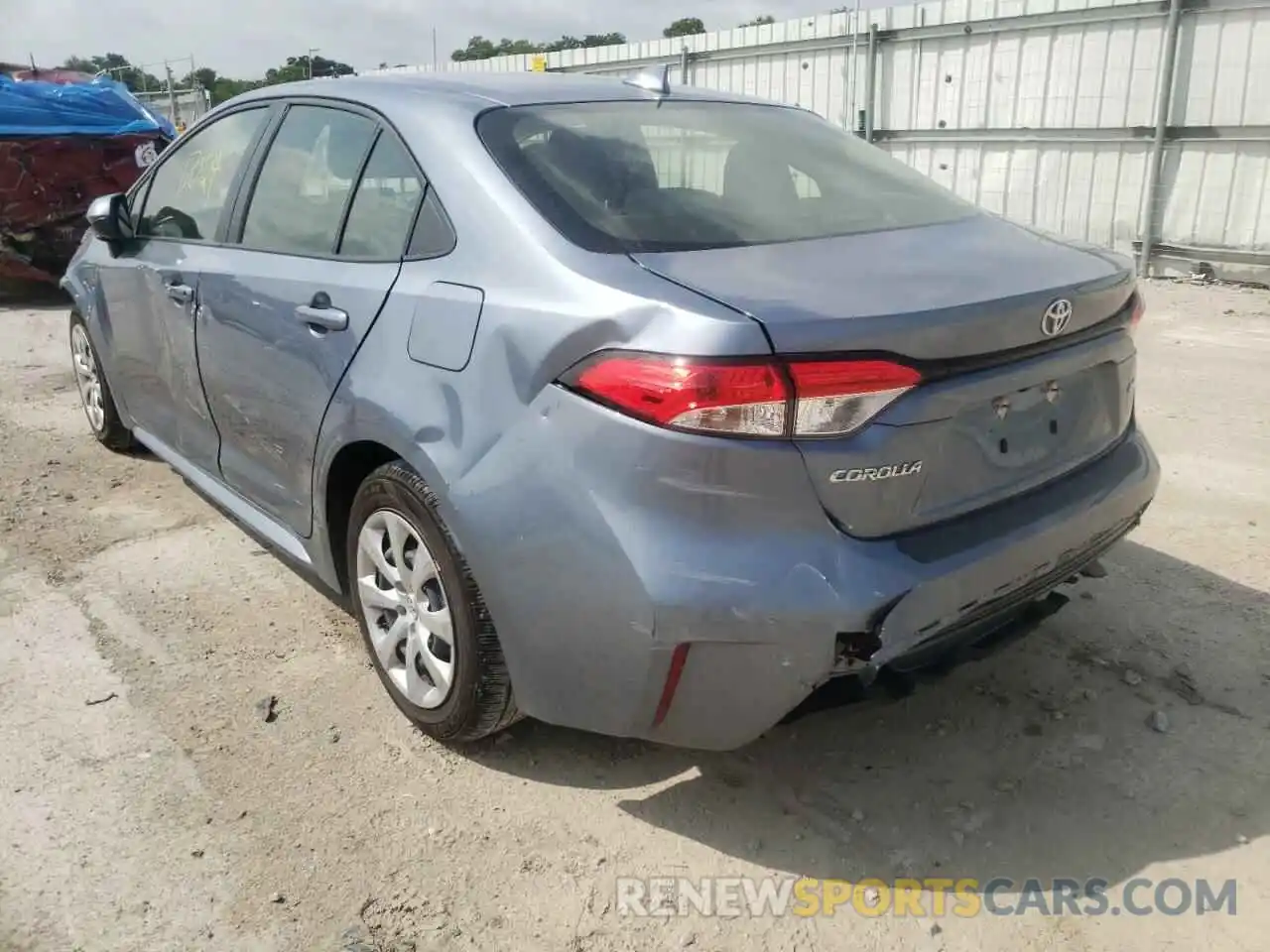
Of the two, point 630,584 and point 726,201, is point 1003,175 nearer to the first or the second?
point 726,201

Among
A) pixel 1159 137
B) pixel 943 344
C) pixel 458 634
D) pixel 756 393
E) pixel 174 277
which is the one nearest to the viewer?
pixel 756 393

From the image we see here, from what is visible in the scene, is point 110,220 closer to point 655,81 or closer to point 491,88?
point 491,88

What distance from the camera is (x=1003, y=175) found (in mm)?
10438

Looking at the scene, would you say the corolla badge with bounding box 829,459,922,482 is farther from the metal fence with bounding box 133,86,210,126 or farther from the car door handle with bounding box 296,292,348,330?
the metal fence with bounding box 133,86,210,126

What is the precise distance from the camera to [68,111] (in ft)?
30.4

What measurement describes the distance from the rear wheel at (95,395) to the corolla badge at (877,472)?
154 inches

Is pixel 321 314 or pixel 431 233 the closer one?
pixel 431 233

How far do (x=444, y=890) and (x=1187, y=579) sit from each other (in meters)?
2.71

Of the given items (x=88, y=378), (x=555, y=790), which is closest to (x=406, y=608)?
(x=555, y=790)

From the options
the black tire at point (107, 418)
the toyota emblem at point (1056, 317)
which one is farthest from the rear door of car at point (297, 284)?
the black tire at point (107, 418)

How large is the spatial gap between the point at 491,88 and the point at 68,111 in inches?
324

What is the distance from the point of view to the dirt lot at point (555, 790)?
2.17 meters

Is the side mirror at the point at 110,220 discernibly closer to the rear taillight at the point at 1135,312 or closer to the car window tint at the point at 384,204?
the car window tint at the point at 384,204

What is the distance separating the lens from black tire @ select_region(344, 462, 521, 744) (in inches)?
95.1
